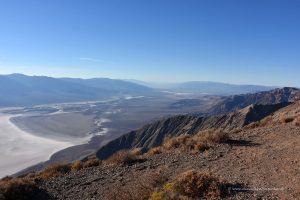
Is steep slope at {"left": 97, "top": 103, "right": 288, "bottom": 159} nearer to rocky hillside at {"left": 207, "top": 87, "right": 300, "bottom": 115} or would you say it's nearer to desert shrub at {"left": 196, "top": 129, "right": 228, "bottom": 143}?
desert shrub at {"left": 196, "top": 129, "right": 228, "bottom": 143}

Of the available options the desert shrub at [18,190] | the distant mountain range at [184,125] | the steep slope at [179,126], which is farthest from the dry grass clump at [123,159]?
the steep slope at [179,126]

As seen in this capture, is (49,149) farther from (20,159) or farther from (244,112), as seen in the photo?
(244,112)

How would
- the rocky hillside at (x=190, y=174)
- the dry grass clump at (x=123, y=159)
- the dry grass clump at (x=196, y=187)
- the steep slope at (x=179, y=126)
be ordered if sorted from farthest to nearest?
the steep slope at (x=179, y=126), the dry grass clump at (x=123, y=159), the rocky hillside at (x=190, y=174), the dry grass clump at (x=196, y=187)

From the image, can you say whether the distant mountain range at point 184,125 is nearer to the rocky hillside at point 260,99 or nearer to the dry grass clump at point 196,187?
the dry grass clump at point 196,187

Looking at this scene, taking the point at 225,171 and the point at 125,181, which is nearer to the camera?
the point at 225,171

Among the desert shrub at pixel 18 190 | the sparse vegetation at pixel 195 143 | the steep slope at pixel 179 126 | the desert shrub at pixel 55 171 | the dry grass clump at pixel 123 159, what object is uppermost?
the sparse vegetation at pixel 195 143

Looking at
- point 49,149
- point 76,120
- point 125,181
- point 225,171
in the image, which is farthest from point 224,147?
point 76,120
